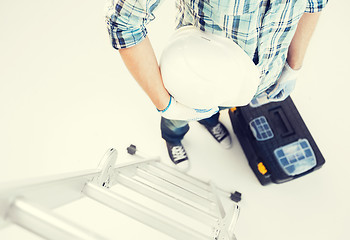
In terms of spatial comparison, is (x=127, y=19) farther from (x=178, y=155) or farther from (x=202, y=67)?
(x=178, y=155)

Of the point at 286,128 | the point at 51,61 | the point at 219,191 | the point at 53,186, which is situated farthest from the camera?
the point at 51,61

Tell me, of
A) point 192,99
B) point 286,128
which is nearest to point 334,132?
point 286,128

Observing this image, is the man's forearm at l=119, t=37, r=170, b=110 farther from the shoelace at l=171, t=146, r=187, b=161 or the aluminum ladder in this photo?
the shoelace at l=171, t=146, r=187, b=161

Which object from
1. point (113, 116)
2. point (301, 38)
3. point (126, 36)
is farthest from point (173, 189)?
point (113, 116)

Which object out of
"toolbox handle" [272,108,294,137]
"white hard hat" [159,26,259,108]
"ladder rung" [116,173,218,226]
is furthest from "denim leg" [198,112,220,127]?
"ladder rung" [116,173,218,226]

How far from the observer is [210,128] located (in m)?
1.52

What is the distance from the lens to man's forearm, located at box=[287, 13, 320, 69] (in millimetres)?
833

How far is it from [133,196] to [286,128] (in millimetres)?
868

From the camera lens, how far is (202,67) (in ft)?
2.43

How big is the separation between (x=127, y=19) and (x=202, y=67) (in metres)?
0.26

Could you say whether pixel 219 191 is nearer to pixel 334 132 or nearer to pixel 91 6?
pixel 334 132

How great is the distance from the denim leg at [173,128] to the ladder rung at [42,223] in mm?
812

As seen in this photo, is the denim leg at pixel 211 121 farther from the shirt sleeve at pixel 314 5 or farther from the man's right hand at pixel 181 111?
the shirt sleeve at pixel 314 5

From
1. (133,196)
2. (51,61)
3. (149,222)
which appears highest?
(51,61)
